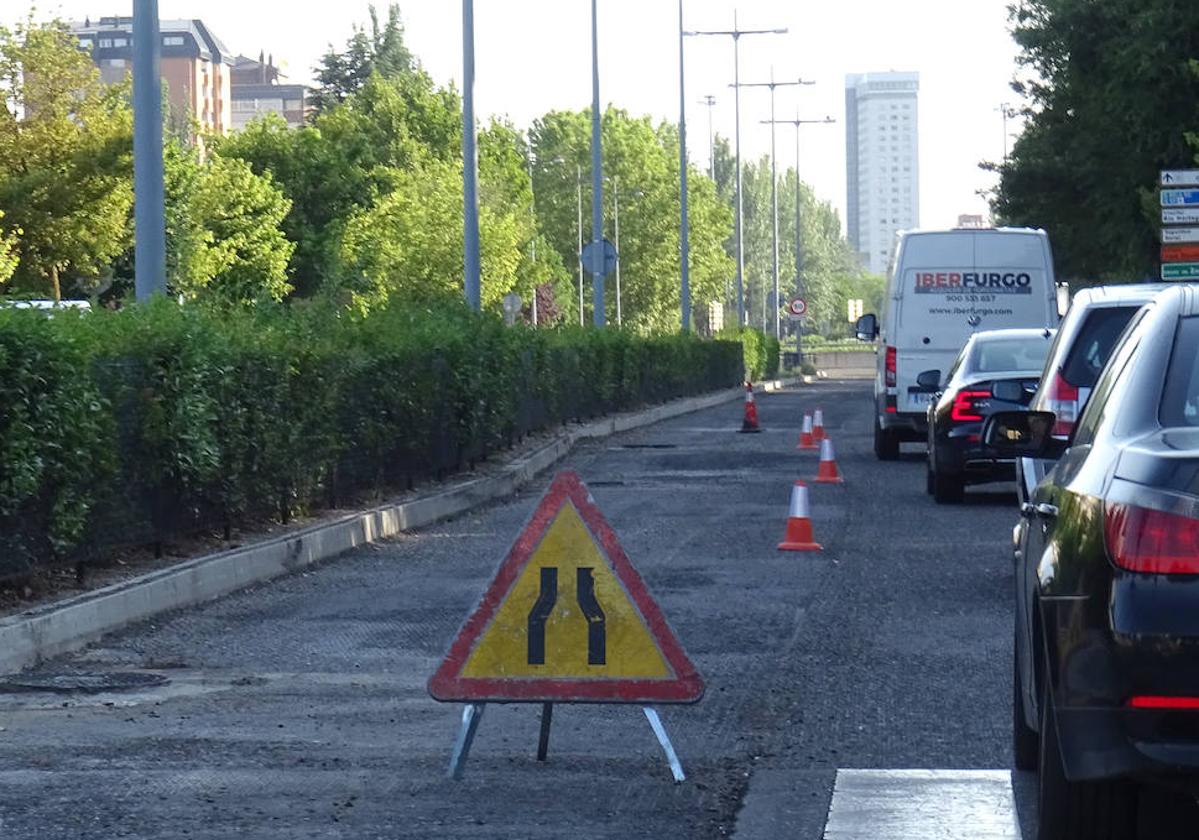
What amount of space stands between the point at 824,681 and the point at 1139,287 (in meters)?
3.56

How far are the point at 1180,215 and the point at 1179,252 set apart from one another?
50 centimetres

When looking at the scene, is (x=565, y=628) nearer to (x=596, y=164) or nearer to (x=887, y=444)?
(x=887, y=444)

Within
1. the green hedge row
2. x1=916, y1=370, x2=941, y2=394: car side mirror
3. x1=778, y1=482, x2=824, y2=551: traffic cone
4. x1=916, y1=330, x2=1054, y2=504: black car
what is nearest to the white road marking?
the green hedge row

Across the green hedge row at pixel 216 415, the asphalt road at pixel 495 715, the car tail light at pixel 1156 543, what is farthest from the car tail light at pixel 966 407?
the car tail light at pixel 1156 543

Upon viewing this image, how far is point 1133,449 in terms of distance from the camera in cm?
502

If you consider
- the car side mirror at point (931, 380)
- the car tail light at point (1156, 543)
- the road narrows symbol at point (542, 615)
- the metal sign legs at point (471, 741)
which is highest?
the car tail light at point (1156, 543)

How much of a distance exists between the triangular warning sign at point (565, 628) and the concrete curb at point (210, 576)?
361 cm

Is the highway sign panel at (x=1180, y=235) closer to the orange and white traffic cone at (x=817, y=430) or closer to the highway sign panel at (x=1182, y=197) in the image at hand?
the highway sign panel at (x=1182, y=197)

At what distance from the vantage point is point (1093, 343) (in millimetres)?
12969

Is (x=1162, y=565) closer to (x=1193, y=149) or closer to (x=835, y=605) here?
(x=835, y=605)

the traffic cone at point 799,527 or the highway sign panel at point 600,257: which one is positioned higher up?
the highway sign panel at point 600,257

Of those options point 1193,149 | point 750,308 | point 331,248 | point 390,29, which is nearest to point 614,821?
point 1193,149

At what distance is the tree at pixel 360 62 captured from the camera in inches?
5217

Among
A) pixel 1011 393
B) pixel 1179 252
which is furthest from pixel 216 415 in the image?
pixel 1179 252
